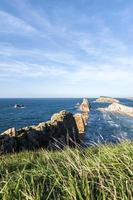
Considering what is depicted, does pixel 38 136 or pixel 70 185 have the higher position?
pixel 70 185

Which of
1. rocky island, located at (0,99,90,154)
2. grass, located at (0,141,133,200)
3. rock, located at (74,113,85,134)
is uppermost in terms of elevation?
grass, located at (0,141,133,200)

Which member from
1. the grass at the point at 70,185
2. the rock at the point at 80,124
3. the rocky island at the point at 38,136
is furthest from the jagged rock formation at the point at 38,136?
the rock at the point at 80,124

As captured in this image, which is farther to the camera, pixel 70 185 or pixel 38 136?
pixel 38 136

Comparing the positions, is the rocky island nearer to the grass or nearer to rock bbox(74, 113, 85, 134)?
the grass

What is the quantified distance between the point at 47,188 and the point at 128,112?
113 metres

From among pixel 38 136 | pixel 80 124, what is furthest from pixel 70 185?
pixel 80 124

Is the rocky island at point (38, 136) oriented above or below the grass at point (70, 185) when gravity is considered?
below

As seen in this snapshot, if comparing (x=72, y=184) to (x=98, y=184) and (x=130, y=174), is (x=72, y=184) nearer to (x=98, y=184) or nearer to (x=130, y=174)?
(x=98, y=184)

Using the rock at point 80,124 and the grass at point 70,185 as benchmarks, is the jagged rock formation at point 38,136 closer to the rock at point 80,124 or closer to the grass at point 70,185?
the grass at point 70,185

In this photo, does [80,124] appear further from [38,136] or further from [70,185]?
[70,185]

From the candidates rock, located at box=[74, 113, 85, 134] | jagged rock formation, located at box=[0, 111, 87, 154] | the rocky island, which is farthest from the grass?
rock, located at box=[74, 113, 85, 134]

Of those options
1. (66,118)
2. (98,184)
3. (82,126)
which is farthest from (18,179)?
(82,126)

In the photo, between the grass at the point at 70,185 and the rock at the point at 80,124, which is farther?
the rock at the point at 80,124

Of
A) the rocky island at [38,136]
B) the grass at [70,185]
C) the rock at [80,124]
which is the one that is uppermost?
the grass at [70,185]
